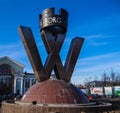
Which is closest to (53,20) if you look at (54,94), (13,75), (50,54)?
(50,54)

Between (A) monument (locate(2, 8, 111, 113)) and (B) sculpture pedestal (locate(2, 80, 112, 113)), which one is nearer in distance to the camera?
(B) sculpture pedestal (locate(2, 80, 112, 113))

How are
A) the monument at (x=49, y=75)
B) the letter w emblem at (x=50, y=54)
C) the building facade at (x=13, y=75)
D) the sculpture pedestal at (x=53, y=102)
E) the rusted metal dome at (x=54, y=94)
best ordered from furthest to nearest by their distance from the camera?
the building facade at (x=13, y=75), the letter w emblem at (x=50, y=54), the rusted metal dome at (x=54, y=94), the monument at (x=49, y=75), the sculpture pedestal at (x=53, y=102)

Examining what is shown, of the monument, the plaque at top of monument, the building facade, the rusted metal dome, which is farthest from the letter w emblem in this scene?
the building facade

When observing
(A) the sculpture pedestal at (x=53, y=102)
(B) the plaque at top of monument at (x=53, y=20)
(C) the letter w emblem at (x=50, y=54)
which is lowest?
(A) the sculpture pedestal at (x=53, y=102)

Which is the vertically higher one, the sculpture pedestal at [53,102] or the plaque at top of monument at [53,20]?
the plaque at top of monument at [53,20]

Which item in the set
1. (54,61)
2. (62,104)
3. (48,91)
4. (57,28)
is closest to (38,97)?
(48,91)

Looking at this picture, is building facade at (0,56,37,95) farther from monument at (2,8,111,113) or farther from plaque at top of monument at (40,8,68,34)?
monument at (2,8,111,113)

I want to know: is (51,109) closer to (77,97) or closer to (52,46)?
(77,97)

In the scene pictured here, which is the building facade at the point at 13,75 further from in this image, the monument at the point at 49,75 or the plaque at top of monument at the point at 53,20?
the monument at the point at 49,75

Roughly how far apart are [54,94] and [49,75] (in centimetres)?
225

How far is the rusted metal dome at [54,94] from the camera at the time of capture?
13.6m

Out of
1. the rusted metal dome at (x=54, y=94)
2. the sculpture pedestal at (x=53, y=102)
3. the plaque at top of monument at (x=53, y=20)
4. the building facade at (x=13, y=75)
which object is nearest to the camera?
the sculpture pedestal at (x=53, y=102)

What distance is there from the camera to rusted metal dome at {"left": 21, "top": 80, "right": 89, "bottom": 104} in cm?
1362

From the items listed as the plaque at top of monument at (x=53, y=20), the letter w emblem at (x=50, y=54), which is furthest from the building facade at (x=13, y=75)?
the letter w emblem at (x=50, y=54)
